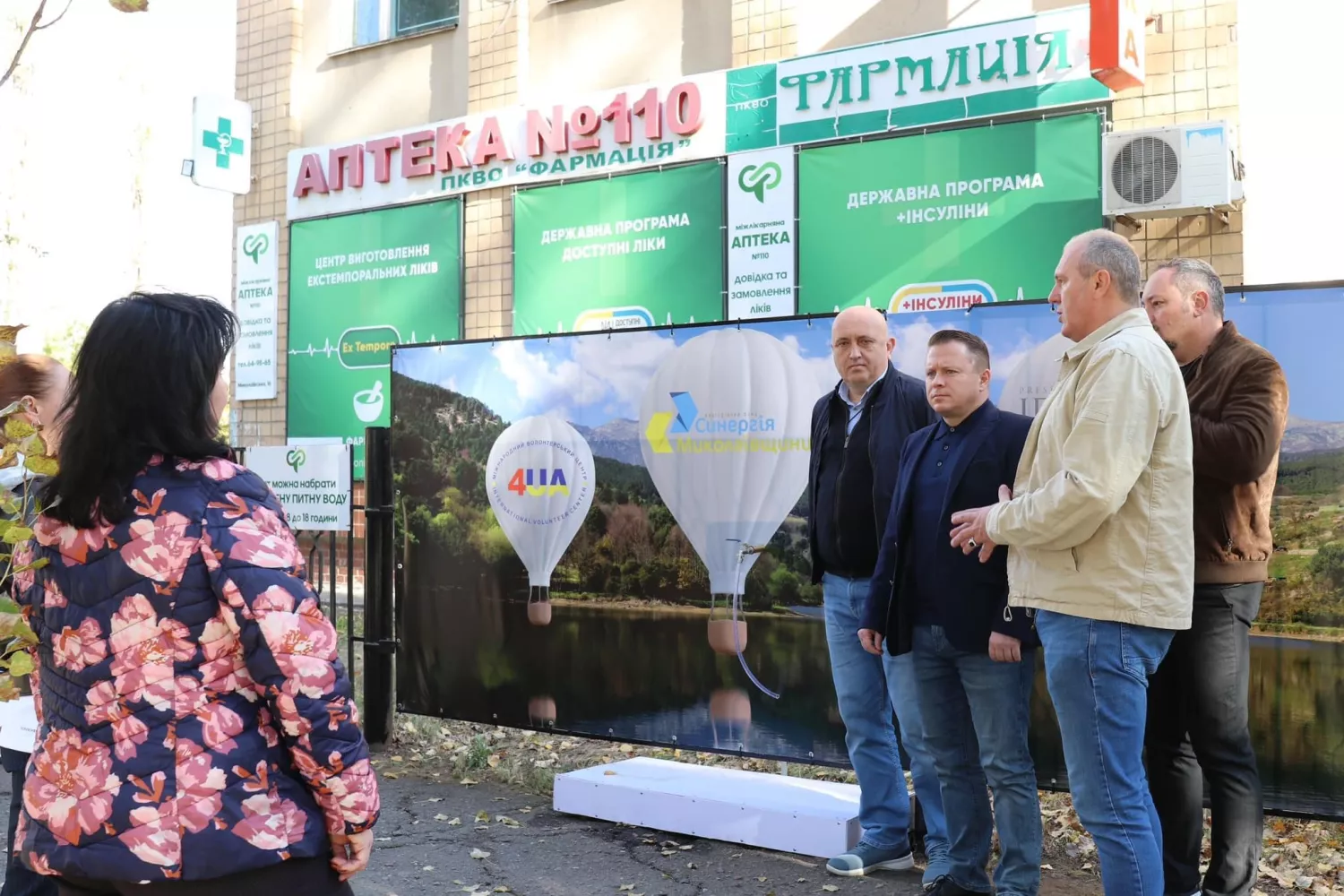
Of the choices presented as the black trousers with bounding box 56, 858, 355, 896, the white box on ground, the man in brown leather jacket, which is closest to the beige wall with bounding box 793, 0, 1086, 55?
the man in brown leather jacket

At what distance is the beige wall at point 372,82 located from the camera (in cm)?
1342

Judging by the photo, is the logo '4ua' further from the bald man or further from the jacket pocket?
the jacket pocket

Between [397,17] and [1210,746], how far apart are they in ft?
40.8

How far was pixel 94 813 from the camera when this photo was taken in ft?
7.31

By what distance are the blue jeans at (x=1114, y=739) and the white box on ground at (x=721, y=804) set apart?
70.9 inches

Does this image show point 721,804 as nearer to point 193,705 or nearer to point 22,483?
point 22,483

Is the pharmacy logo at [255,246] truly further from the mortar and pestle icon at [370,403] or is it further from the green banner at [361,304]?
the mortar and pestle icon at [370,403]

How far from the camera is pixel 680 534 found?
6.13 meters

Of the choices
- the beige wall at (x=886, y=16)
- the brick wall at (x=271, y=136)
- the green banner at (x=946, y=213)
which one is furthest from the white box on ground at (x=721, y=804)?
the brick wall at (x=271, y=136)

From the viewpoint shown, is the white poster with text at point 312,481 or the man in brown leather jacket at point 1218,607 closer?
the man in brown leather jacket at point 1218,607

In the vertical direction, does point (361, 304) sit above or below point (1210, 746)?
above

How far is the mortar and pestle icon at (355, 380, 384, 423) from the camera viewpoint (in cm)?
1364

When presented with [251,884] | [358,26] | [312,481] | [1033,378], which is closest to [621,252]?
[358,26]

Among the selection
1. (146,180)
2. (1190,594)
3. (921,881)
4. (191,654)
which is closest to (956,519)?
(1190,594)
